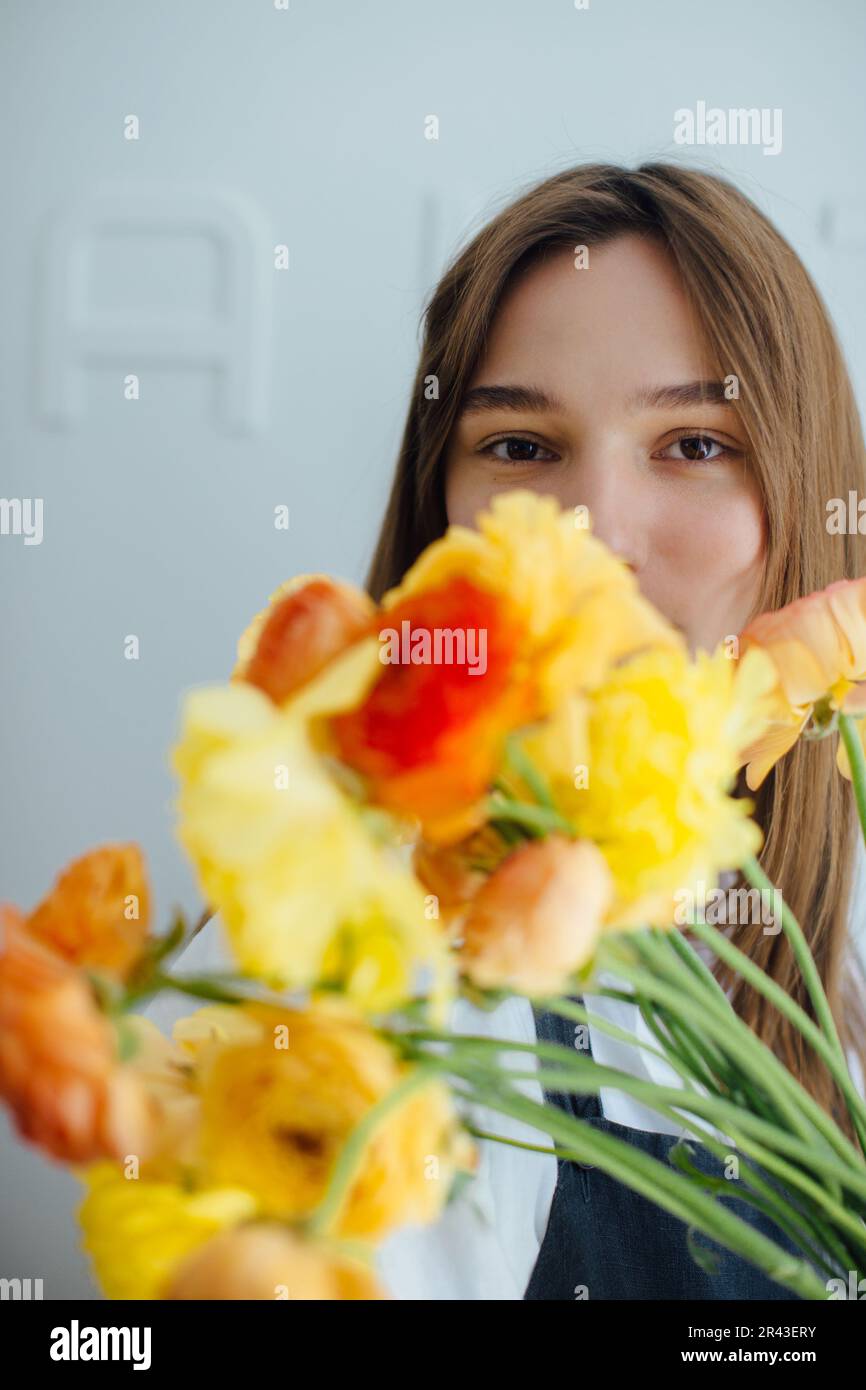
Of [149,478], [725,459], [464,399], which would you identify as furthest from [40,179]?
[725,459]

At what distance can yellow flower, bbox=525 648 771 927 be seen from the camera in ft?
0.50

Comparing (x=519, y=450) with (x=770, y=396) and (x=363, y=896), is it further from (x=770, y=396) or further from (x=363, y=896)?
(x=363, y=896)

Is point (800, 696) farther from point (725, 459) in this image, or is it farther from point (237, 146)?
point (237, 146)

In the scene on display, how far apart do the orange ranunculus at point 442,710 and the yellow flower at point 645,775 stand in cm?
1

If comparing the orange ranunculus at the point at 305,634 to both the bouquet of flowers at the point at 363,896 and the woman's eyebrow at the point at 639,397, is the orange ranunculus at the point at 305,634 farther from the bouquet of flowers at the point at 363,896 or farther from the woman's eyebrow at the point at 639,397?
the woman's eyebrow at the point at 639,397

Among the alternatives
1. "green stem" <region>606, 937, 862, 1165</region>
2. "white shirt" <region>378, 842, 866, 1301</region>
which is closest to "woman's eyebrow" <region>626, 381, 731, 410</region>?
"white shirt" <region>378, 842, 866, 1301</region>

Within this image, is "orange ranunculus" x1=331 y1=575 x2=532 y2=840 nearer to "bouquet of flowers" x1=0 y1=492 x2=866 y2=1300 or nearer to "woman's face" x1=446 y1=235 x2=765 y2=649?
"bouquet of flowers" x1=0 y1=492 x2=866 y2=1300

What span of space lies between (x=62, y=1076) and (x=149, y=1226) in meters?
0.03

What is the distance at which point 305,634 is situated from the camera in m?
0.14

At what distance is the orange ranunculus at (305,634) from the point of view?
142mm

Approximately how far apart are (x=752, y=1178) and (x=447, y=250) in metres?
0.73

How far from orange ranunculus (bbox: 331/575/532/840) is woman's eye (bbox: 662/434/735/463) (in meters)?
0.44

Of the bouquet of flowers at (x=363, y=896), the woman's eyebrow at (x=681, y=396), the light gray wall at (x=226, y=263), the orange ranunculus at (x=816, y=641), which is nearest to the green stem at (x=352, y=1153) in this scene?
the bouquet of flowers at (x=363, y=896)

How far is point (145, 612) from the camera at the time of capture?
0.87 m
